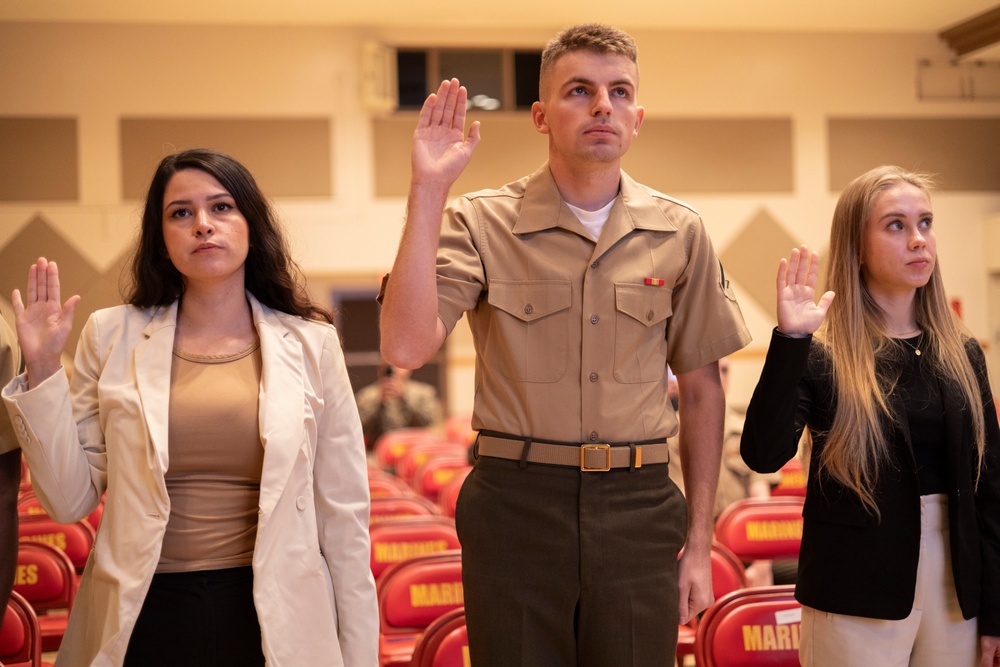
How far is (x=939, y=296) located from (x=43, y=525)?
11.8 feet

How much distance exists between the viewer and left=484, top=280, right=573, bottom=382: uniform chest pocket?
2.15m

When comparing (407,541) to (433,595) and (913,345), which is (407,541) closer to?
(433,595)

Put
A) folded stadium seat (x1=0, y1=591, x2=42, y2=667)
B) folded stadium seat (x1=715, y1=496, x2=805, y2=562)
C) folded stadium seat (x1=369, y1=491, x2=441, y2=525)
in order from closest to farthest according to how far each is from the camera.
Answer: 1. folded stadium seat (x1=0, y1=591, x2=42, y2=667)
2. folded stadium seat (x1=715, y1=496, x2=805, y2=562)
3. folded stadium seat (x1=369, y1=491, x2=441, y2=525)

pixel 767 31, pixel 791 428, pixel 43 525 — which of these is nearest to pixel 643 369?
pixel 791 428

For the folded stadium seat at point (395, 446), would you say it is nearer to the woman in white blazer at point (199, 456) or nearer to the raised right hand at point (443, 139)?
the woman in white blazer at point (199, 456)

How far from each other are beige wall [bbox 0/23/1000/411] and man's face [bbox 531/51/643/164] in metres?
8.29

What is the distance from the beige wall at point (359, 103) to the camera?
34.4ft

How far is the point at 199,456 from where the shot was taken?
7.03ft

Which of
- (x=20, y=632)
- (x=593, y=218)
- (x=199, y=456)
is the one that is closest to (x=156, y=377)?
(x=199, y=456)

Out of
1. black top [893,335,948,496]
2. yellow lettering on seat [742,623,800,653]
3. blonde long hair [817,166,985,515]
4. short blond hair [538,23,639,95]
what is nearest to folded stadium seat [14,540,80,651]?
yellow lettering on seat [742,623,800,653]

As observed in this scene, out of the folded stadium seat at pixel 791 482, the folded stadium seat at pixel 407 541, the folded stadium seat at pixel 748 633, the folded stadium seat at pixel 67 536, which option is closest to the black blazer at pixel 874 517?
the folded stadium seat at pixel 748 633

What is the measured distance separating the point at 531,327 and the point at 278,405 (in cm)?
58

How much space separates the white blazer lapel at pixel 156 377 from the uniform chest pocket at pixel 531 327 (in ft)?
2.36

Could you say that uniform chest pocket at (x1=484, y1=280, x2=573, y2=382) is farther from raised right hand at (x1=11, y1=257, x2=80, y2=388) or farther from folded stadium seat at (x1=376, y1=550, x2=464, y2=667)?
folded stadium seat at (x1=376, y1=550, x2=464, y2=667)
